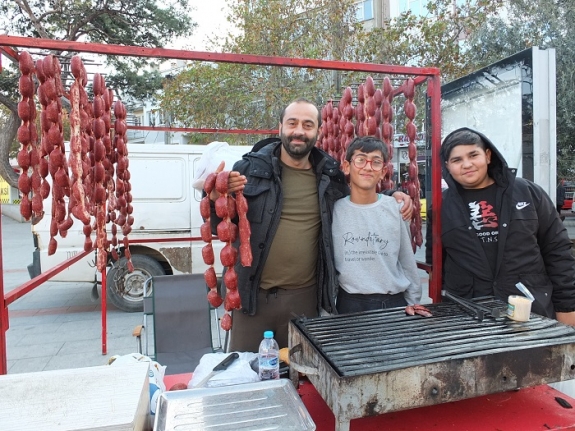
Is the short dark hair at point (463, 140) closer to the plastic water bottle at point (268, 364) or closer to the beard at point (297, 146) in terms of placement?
the beard at point (297, 146)

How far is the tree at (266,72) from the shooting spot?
1020cm

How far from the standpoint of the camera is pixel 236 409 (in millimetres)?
1541

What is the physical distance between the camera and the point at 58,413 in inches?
51.9

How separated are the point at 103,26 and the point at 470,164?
12.8m

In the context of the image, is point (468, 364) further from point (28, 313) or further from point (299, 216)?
point (28, 313)

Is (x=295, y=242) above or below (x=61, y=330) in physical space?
above

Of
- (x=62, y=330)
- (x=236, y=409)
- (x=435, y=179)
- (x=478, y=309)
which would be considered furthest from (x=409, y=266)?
(x=62, y=330)

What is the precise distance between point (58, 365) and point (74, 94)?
3.52 metres

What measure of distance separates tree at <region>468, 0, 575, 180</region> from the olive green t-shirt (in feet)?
31.4

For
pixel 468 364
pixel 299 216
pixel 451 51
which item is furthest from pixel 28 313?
pixel 451 51

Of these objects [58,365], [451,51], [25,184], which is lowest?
[58,365]

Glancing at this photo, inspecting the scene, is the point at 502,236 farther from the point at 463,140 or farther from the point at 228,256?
→ the point at 228,256

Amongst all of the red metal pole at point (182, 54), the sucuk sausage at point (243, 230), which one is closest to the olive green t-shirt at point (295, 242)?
the sucuk sausage at point (243, 230)

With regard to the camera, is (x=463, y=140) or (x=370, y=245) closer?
(x=370, y=245)
